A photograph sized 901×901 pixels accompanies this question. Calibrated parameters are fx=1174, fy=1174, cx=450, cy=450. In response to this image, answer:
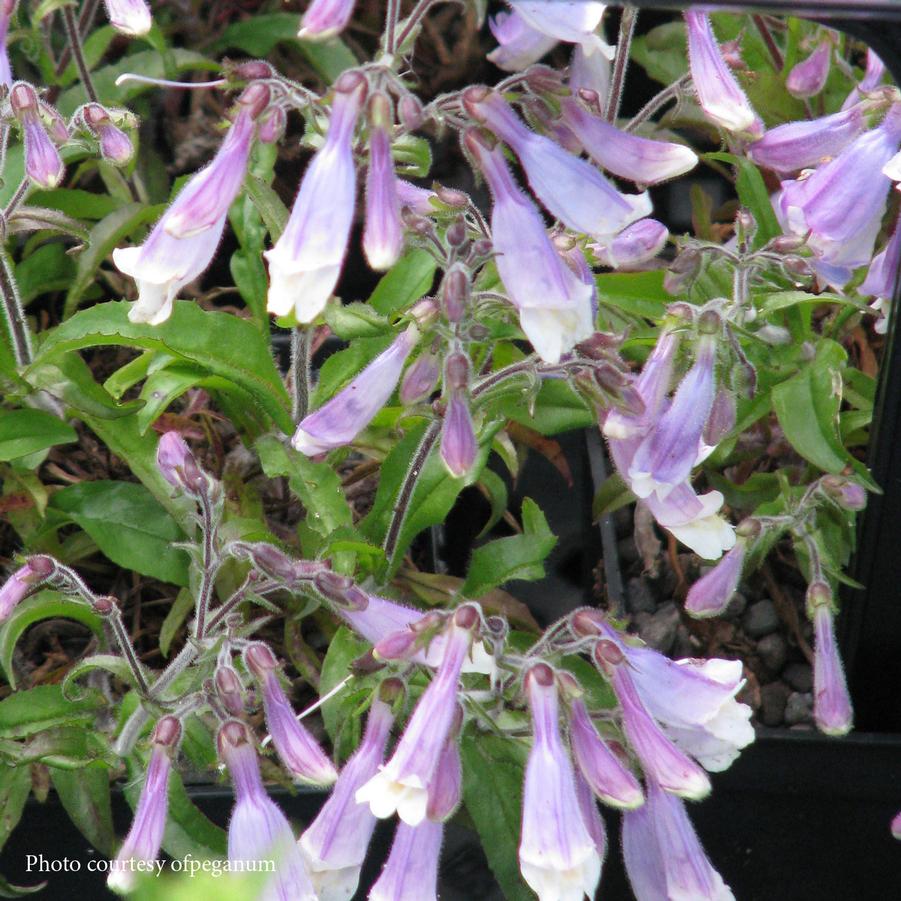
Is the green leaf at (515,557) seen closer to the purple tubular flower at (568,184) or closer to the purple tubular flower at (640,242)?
the purple tubular flower at (640,242)

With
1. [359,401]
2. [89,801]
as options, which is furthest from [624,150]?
[89,801]

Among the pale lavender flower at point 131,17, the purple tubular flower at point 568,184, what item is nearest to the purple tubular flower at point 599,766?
the purple tubular flower at point 568,184

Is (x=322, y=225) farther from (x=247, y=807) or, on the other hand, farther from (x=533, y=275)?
(x=247, y=807)

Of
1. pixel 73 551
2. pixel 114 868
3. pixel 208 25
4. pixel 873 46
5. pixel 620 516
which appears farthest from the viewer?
pixel 208 25

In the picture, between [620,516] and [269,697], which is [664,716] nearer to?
[269,697]

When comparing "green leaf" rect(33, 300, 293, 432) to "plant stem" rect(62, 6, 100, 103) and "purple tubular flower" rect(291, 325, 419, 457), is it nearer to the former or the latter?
"purple tubular flower" rect(291, 325, 419, 457)

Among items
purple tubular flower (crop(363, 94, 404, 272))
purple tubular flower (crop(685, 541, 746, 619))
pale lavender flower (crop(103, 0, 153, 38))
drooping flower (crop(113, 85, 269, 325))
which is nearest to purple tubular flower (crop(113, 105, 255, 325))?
drooping flower (crop(113, 85, 269, 325))

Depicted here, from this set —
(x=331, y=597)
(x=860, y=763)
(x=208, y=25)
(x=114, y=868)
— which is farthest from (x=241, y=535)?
(x=208, y=25)

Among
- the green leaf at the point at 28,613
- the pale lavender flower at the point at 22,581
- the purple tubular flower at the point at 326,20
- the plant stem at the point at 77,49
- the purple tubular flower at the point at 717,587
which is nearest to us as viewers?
the purple tubular flower at the point at 326,20
